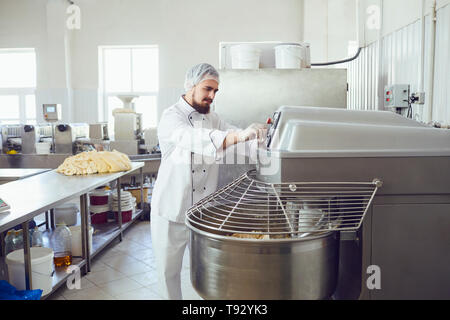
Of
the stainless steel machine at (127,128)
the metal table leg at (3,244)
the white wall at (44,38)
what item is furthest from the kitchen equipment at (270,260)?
the white wall at (44,38)

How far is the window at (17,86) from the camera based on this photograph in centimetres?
964

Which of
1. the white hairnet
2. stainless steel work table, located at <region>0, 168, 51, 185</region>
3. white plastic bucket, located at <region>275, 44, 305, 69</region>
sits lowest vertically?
stainless steel work table, located at <region>0, 168, 51, 185</region>

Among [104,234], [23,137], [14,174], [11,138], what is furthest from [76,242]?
[11,138]

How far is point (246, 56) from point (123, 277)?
1.99 metres

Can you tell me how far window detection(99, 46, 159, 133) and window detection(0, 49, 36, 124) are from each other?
174 centimetres

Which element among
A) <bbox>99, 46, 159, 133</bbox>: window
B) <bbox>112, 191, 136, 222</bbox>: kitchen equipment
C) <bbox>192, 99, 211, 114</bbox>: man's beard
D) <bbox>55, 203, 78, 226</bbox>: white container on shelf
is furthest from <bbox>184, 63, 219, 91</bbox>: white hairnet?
<bbox>99, 46, 159, 133</bbox>: window

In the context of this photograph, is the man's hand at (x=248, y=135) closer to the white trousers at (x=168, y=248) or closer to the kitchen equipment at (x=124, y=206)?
the white trousers at (x=168, y=248)

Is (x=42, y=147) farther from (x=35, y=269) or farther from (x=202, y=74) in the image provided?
(x=202, y=74)

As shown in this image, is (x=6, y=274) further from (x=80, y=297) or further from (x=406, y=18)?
(x=406, y=18)

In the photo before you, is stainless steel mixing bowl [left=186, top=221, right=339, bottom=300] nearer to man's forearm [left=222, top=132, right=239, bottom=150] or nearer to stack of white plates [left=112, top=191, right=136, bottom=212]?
man's forearm [left=222, top=132, right=239, bottom=150]

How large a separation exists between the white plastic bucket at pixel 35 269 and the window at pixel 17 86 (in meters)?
8.03

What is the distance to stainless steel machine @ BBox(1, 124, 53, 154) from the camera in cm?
562

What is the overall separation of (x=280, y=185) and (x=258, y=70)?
1.62m

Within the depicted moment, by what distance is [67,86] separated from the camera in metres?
9.30
